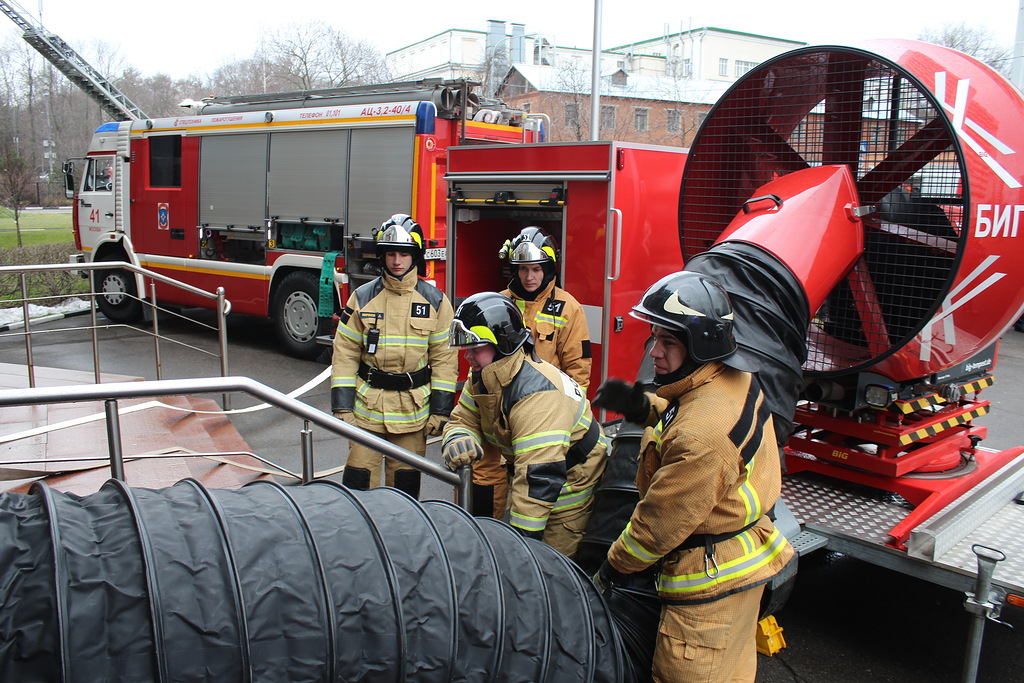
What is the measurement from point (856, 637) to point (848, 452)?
92cm

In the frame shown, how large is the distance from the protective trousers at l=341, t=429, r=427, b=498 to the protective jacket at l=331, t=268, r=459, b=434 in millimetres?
100

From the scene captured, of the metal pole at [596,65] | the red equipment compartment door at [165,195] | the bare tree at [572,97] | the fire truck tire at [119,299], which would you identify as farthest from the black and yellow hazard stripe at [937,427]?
the bare tree at [572,97]

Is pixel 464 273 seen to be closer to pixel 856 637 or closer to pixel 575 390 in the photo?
pixel 575 390

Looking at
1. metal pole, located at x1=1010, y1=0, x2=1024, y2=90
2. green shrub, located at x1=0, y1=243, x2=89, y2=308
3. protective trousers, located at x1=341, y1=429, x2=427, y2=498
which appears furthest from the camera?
metal pole, located at x1=1010, y1=0, x2=1024, y2=90

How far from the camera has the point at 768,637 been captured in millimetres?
3084

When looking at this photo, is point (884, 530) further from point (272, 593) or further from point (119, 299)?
point (119, 299)

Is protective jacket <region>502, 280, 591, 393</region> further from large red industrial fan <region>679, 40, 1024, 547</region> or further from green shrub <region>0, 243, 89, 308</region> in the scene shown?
green shrub <region>0, 243, 89, 308</region>

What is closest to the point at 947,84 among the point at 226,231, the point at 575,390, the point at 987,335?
the point at 987,335

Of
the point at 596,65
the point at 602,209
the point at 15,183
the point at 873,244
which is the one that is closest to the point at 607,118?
the point at 596,65

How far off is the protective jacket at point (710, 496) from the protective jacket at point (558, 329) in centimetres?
240

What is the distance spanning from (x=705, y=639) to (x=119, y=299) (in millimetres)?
11747

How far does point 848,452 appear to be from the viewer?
4066 millimetres

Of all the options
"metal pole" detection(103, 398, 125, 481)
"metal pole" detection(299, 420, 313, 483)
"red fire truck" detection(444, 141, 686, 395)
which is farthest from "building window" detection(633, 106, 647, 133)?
"metal pole" detection(103, 398, 125, 481)

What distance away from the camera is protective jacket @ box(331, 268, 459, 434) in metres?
4.43
